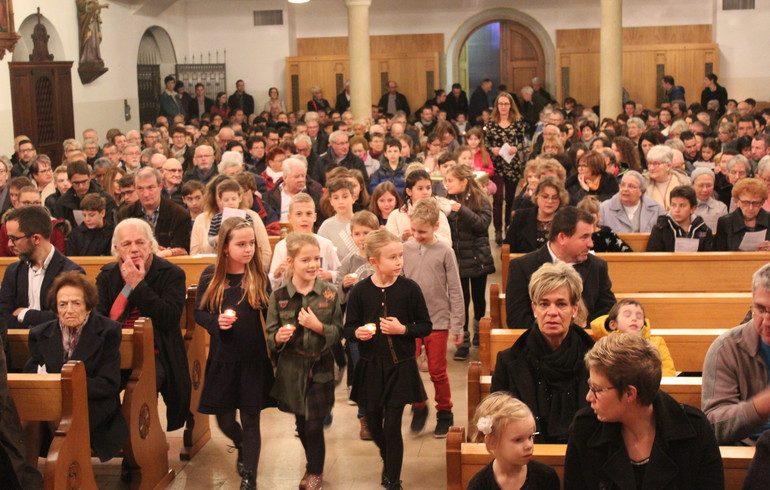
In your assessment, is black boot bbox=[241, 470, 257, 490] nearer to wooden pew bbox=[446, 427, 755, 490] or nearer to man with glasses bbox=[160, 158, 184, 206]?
wooden pew bbox=[446, 427, 755, 490]

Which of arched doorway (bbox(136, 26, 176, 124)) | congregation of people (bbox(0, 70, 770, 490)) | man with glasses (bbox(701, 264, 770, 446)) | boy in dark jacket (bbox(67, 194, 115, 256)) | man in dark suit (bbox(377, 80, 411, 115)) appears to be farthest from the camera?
man in dark suit (bbox(377, 80, 411, 115))

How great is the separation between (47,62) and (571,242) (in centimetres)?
1305

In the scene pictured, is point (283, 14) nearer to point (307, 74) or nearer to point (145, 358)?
point (307, 74)

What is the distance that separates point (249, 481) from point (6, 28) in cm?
1092

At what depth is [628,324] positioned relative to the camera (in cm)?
467

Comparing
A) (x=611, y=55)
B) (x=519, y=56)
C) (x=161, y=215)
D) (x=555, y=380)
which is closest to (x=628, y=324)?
(x=555, y=380)

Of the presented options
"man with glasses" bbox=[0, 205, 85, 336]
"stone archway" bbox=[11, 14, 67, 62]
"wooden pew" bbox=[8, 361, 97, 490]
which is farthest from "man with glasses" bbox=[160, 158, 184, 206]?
"stone archway" bbox=[11, 14, 67, 62]

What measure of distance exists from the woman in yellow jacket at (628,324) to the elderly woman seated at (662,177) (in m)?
3.76

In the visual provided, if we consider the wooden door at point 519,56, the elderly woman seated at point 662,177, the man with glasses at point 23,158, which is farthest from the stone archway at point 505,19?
the elderly woman seated at point 662,177

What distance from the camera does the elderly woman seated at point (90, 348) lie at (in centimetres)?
478

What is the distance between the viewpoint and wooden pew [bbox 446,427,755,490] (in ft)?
11.5

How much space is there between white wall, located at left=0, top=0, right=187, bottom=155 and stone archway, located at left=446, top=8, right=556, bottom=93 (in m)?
6.56

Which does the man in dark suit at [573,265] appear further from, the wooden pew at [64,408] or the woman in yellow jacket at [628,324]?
the wooden pew at [64,408]

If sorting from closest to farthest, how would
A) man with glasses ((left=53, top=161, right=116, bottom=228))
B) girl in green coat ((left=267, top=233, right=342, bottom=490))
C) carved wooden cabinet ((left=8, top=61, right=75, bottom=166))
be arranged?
girl in green coat ((left=267, top=233, right=342, bottom=490)) < man with glasses ((left=53, top=161, right=116, bottom=228)) < carved wooden cabinet ((left=8, top=61, right=75, bottom=166))
